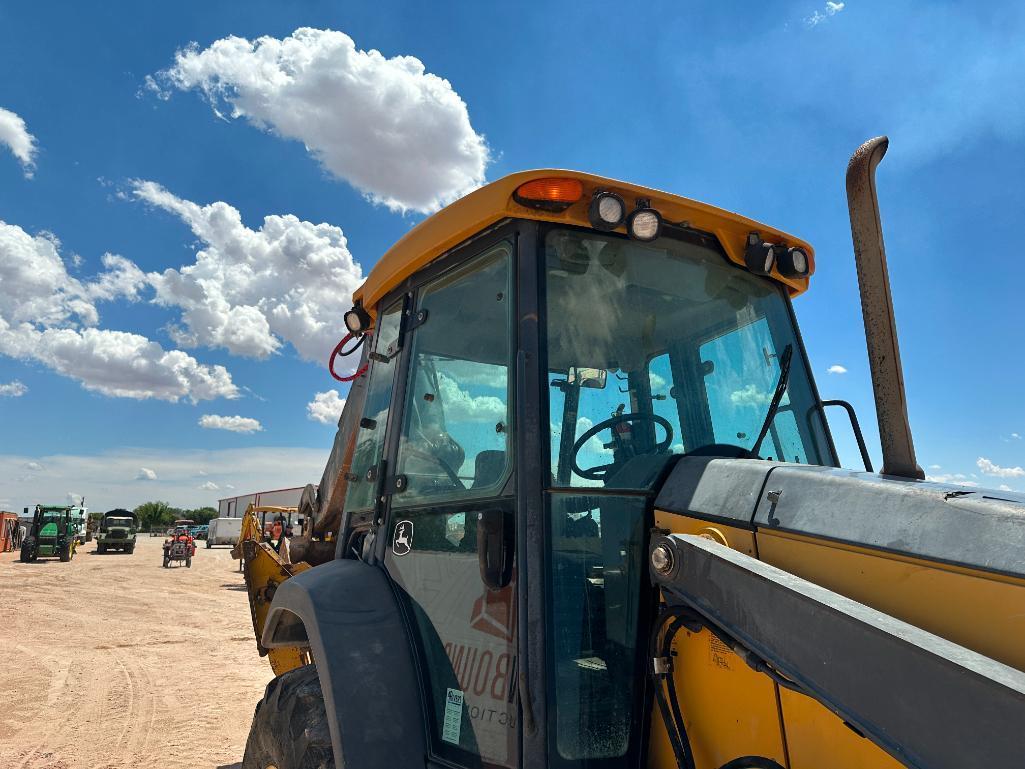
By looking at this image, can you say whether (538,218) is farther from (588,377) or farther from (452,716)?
(452,716)

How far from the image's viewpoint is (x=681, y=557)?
1.86 m

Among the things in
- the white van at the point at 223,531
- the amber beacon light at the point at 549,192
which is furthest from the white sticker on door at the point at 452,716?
the white van at the point at 223,531

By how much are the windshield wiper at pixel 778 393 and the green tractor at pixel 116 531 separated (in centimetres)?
3769

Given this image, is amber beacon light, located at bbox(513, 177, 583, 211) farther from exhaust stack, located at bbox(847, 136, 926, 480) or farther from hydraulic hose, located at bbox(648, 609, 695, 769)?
hydraulic hose, located at bbox(648, 609, 695, 769)

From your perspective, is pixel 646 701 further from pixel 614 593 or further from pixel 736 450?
pixel 736 450

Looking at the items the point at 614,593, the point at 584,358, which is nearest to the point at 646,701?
the point at 614,593

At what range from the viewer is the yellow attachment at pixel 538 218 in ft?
7.32

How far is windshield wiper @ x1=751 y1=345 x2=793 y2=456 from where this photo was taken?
2404mm

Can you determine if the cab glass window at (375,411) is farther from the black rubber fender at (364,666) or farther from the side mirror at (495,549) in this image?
the side mirror at (495,549)

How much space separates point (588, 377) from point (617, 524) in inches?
17.8

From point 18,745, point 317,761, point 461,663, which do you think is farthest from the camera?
point 18,745

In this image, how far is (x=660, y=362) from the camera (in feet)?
7.74

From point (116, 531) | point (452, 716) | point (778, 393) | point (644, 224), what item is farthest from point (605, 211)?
point (116, 531)

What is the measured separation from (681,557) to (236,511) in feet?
211
